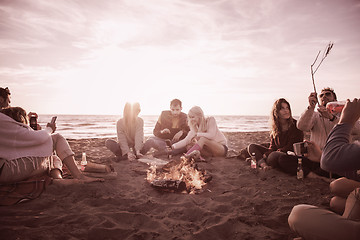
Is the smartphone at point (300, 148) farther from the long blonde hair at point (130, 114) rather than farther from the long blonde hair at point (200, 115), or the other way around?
the long blonde hair at point (130, 114)

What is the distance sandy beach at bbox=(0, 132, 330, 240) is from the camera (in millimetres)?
2592

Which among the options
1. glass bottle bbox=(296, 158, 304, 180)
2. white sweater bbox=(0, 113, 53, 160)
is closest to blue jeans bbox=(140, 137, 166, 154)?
white sweater bbox=(0, 113, 53, 160)

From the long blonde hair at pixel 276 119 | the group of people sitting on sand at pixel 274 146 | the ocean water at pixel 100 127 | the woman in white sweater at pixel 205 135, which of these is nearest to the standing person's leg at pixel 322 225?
the group of people sitting on sand at pixel 274 146

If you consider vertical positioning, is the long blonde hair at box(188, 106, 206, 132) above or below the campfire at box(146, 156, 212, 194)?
above

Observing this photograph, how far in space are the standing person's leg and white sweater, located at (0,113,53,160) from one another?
3.63 m

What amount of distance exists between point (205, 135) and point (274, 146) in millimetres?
1856

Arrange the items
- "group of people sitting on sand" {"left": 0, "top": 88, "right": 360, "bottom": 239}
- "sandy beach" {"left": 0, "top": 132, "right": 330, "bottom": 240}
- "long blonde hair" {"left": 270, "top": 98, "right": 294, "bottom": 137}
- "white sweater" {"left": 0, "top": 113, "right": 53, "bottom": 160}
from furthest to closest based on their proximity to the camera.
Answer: "long blonde hair" {"left": 270, "top": 98, "right": 294, "bottom": 137}, "white sweater" {"left": 0, "top": 113, "right": 53, "bottom": 160}, "sandy beach" {"left": 0, "top": 132, "right": 330, "bottom": 240}, "group of people sitting on sand" {"left": 0, "top": 88, "right": 360, "bottom": 239}

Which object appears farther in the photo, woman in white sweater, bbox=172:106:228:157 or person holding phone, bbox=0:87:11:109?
woman in white sweater, bbox=172:106:228:157

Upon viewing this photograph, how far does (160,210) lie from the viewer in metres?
3.23

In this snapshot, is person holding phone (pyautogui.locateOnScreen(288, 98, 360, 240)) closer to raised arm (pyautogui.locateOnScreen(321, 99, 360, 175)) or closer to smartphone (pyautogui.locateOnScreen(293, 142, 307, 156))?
raised arm (pyautogui.locateOnScreen(321, 99, 360, 175))

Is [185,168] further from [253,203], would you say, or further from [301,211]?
[301,211]

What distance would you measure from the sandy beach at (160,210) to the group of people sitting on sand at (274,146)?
0.50 meters

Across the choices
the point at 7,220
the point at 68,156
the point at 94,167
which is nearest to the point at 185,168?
the point at 94,167

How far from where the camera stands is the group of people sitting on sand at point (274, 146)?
5.62 ft
